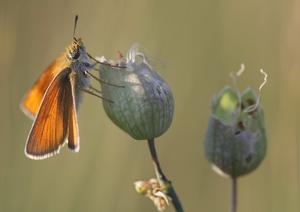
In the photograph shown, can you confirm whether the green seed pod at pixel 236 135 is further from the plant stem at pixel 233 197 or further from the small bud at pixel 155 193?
the small bud at pixel 155 193

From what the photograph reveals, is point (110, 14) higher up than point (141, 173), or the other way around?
point (110, 14)

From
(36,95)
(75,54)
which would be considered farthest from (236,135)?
(36,95)

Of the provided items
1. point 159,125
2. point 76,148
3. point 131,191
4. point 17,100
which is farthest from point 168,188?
point 17,100

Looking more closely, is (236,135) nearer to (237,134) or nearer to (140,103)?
(237,134)

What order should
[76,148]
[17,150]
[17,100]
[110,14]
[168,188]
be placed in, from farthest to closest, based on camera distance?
[110,14], [17,100], [17,150], [76,148], [168,188]

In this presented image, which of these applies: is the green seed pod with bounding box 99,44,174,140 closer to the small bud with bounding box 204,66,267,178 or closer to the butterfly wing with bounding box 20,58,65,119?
the small bud with bounding box 204,66,267,178

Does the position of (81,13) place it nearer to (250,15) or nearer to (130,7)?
(130,7)
